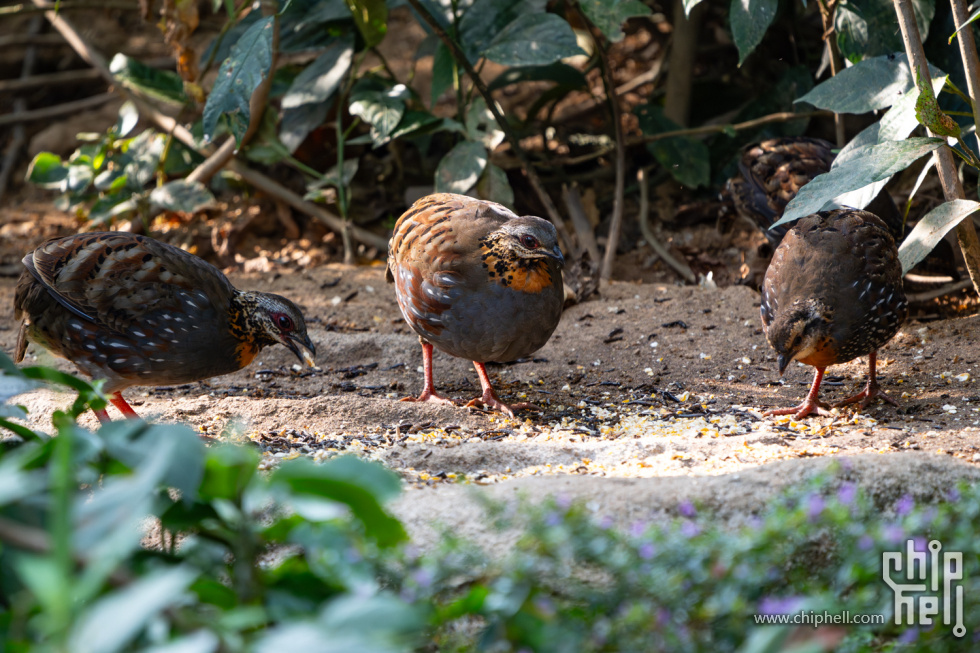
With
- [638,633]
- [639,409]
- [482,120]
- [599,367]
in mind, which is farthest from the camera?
[482,120]

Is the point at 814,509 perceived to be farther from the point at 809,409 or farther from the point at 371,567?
the point at 809,409

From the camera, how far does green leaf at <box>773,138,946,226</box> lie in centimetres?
370

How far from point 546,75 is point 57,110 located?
17.6 feet

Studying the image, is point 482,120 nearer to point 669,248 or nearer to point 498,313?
point 669,248

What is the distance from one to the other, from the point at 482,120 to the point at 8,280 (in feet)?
13.6

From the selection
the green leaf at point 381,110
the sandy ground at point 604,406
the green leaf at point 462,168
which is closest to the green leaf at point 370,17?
the green leaf at point 381,110

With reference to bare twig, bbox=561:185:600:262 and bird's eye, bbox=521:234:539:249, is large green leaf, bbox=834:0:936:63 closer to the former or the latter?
bare twig, bbox=561:185:600:262

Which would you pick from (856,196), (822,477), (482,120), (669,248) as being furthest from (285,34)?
(822,477)

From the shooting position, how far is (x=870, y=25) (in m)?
5.32

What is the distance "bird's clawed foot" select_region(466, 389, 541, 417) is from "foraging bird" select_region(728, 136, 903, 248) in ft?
5.93

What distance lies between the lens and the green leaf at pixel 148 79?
22.0ft

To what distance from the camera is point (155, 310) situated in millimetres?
4027

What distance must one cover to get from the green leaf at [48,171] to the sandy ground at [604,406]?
1.12 m

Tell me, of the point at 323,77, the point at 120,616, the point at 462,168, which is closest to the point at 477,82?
the point at 462,168
